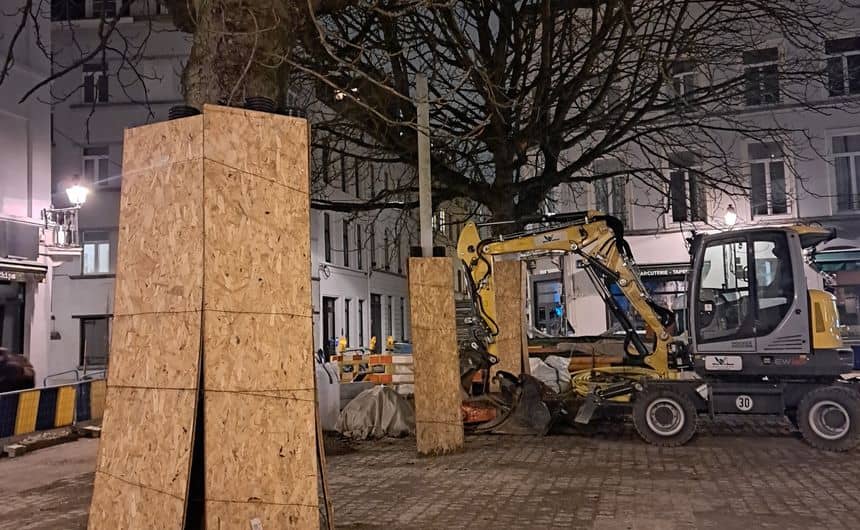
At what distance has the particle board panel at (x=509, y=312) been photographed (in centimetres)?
1379

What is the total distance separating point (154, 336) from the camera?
4625 mm

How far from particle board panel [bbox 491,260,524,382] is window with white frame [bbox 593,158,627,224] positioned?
42.0 feet

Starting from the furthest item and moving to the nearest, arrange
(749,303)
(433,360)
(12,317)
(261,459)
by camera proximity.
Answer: (12,317) → (749,303) → (433,360) → (261,459)

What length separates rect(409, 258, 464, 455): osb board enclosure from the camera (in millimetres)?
10102

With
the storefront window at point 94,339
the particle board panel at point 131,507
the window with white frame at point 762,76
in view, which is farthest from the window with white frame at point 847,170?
the storefront window at point 94,339

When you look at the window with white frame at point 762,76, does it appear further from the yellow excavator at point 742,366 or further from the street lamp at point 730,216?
the yellow excavator at point 742,366

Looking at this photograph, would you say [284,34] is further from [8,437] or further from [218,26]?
[8,437]

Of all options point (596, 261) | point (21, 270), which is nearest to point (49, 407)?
point (21, 270)

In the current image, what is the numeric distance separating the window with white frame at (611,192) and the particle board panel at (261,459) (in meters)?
22.5

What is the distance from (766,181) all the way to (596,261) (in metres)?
14.6

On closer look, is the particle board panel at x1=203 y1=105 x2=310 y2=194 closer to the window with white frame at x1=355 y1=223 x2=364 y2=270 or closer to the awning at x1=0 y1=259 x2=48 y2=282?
the awning at x1=0 y1=259 x2=48 y2=282

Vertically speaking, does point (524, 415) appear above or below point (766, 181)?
below

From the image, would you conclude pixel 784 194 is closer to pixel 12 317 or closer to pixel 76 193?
pixel 76 193

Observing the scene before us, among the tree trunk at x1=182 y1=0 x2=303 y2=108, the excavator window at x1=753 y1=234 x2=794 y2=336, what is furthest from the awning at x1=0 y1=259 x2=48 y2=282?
the excavator window at x1=753 y1=234 x2=794 y2=336
